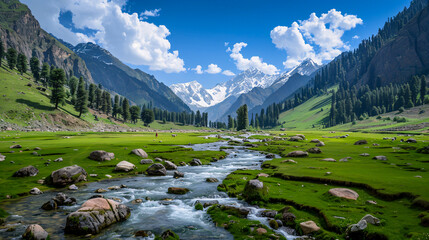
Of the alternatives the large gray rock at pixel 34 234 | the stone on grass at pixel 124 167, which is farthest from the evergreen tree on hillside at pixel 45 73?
the large gray rock at pixel 34 234

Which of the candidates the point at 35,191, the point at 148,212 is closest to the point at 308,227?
the point at 148,212

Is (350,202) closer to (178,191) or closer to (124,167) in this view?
(178,191)

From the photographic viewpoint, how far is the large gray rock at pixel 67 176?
27.4 metres

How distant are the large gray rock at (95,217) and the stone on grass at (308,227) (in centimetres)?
1432

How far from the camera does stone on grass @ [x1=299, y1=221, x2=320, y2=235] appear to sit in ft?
50.7

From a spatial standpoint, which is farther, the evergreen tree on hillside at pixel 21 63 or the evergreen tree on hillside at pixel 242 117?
the evergreen tree on hillside at pixel 242 117

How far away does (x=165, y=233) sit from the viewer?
15188 millimetres

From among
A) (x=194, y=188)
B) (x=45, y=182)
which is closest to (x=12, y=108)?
(x=45, y=182)

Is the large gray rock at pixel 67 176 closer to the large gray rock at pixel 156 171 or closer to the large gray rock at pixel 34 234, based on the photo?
the large gray rock at pixel 156 171

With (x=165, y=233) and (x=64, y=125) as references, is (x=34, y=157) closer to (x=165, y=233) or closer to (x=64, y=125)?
(x=165, y=233)

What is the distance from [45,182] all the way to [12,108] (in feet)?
375

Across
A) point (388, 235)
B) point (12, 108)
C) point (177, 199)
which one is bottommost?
point (177, 199)

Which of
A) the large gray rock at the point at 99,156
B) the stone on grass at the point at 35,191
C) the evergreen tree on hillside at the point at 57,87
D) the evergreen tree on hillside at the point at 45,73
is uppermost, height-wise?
the evergreen tree on hillside at the point at 45,73

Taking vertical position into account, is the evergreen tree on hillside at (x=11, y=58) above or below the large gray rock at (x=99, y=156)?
above
